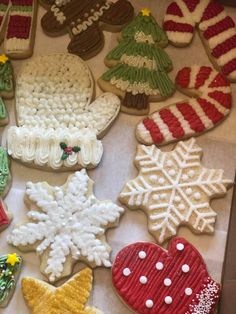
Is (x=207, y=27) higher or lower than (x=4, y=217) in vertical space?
higher

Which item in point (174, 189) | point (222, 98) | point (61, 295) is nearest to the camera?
point (61, 295)

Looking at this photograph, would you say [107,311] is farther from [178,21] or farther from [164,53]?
[178,21]

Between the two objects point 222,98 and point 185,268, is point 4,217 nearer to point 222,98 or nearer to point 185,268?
point 185,268

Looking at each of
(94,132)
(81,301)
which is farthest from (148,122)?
(81,301)

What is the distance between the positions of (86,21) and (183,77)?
0.38 metres

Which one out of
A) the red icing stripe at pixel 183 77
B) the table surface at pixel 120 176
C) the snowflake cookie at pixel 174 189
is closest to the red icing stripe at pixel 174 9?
the table surface at pixel 120 176

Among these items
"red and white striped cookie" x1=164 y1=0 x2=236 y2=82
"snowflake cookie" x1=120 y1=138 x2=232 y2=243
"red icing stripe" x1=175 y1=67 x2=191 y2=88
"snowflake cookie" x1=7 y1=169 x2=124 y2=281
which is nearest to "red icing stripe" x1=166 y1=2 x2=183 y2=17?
"red and white striped cookie" x1=164 y1=0 x2=236 y2=82

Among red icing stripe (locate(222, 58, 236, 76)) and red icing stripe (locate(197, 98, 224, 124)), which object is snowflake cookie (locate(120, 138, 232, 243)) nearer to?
red icing stripe (locate(197, 98, 224, 124))

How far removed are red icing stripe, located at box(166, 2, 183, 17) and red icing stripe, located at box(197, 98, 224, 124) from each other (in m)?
0.33

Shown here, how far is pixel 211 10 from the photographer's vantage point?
2.00 meters

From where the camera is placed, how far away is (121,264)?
170 centimetres

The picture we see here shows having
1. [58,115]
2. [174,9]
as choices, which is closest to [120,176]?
[58,115]

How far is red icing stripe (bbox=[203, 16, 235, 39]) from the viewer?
197 cm

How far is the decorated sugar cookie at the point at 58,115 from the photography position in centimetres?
182
